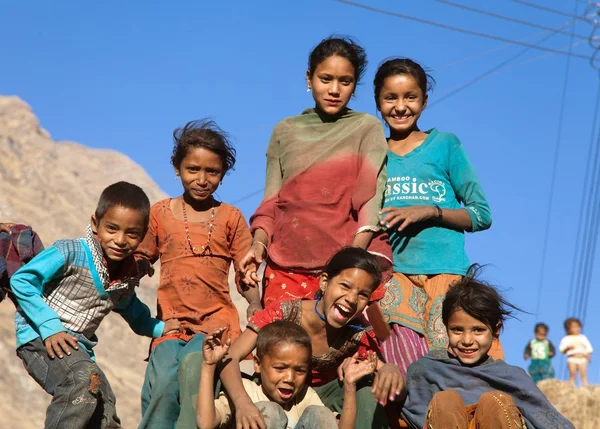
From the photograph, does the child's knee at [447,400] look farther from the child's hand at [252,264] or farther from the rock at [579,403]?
the rock at [579,403]

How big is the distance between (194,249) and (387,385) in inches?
54.3

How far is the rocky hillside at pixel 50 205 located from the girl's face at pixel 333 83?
11.1 meters

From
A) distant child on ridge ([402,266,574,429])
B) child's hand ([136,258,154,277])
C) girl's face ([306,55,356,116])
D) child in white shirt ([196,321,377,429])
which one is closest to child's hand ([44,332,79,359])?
child's hand ([136,258,154,277])

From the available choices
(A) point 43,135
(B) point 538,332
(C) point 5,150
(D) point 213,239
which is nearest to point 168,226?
(D) point 213,239

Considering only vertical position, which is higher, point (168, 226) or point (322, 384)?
point (168, 226)

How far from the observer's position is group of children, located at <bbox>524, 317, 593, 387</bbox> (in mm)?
15594

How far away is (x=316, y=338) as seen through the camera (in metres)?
5.42

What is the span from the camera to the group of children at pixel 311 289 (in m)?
5.13

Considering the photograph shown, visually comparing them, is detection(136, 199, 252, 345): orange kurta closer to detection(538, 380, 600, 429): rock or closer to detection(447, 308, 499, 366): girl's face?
detection(447, 308, 499, 366): girl's face

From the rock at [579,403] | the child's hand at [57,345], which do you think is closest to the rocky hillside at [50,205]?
the rock at [579,403]

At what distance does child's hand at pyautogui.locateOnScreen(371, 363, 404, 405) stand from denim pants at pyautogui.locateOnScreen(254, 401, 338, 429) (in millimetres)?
309

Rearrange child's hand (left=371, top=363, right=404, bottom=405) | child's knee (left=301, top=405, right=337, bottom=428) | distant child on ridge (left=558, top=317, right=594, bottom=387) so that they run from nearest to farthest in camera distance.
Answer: child's knee (left=301, top=405, right=337, bottom=428)
child's hand (left=371, top=363, right=404, bottom=405)
distant child on ridge (left=558, top=317, right=594, bottom=387)

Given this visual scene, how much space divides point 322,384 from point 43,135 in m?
27.2

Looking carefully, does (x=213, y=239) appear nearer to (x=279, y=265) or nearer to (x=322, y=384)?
(x=279, y=265)
